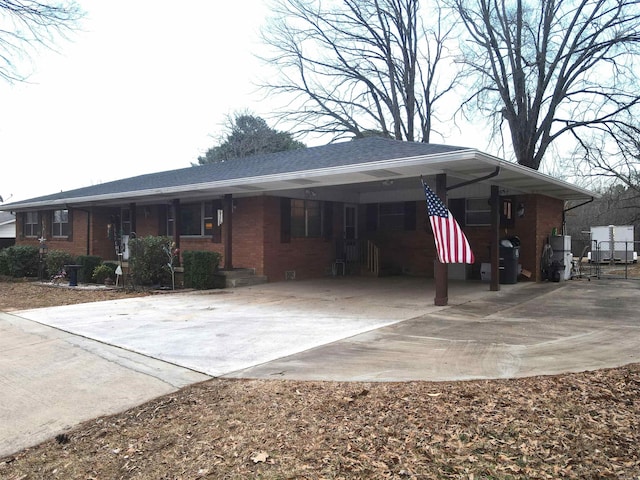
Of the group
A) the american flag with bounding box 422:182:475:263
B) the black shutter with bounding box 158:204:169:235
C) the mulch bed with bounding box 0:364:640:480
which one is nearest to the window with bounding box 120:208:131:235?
the black shutter with bounding box 158:204:169:235

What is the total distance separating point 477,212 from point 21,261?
16169 millimetres

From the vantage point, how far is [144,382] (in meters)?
5.00

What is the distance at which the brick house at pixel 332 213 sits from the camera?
1175 centimetres

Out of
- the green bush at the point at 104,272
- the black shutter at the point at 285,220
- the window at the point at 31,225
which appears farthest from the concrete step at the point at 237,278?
the window at the point at 31,225

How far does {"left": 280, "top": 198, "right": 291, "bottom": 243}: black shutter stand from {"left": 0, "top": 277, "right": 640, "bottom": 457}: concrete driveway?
3563 millimetres

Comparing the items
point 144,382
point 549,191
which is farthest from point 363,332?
point 549,191

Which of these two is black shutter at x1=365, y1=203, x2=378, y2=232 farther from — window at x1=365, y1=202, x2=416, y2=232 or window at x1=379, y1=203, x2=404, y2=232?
window at x1=379, y1=203, x2=404, y2=232

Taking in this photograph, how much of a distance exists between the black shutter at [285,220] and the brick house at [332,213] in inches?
1.2

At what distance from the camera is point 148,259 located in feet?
43.7

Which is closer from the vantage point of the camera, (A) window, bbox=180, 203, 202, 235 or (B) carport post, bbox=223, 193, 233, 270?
(B) carport post, bbox=223, 193, 233, 270

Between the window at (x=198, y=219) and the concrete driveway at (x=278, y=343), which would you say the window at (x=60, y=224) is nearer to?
the window at (x=198, y=219)

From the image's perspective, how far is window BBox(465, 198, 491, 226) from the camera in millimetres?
14227

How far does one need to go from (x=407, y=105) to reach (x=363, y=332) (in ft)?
76.4

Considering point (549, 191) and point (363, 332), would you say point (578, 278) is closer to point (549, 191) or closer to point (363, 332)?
point (549, 191)
